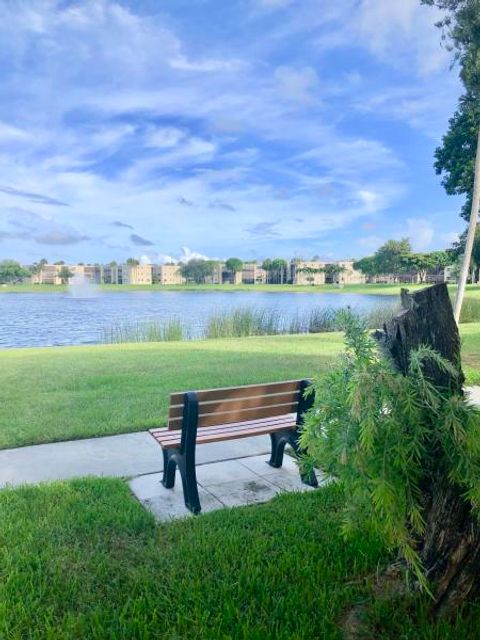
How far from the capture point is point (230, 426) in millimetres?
4258

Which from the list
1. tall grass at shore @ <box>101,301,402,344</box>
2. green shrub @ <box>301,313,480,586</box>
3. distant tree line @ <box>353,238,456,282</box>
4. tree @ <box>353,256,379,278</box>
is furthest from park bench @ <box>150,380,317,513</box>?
tree @ <box>353,256,379,278</box>

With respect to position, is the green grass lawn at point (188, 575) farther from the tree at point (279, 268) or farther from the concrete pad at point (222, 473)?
the tree at point (279, 268)

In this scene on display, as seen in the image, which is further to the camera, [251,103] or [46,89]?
[251,103]

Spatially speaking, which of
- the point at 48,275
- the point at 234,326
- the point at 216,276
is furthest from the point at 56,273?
the point at 234,326

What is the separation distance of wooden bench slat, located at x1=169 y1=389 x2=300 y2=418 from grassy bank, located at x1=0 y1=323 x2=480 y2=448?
1.80 feet

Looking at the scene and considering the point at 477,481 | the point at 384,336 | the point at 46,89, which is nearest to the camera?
the point at 477,481

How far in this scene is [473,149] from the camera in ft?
85.0

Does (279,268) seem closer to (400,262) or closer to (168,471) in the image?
(400,262)

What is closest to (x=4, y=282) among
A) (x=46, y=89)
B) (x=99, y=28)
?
(x=46, y=89)

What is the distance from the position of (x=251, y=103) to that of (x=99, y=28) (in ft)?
37.2

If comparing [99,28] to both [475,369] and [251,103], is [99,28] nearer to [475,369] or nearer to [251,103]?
[251,103]

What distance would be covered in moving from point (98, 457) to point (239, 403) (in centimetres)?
166

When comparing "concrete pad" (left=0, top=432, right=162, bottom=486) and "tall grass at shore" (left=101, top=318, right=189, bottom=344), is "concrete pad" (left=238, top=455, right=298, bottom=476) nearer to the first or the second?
"concrete pad" (left=0, top=432, right=162, bottom=486)

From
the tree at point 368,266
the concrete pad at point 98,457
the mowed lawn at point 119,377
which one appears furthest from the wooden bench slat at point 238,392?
the tree at point 368,266
